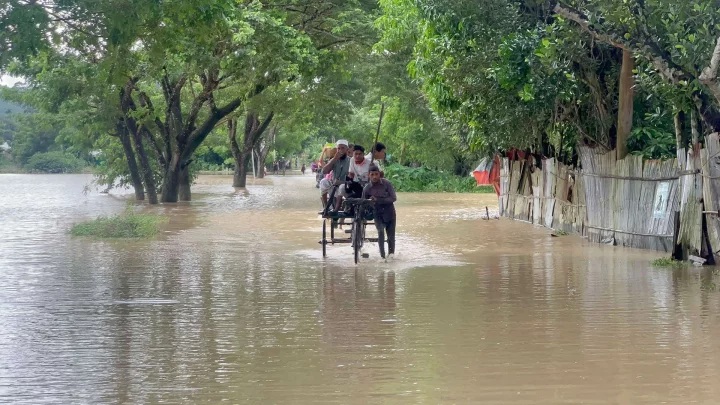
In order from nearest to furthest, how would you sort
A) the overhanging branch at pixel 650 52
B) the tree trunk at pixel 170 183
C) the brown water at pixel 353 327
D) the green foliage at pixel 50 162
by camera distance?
the brown water at pixel 353 327 < the overhanging branch at pixel 650 52 < the tree trunk at pixel 170 183 < the green foliage at pixel 50 162

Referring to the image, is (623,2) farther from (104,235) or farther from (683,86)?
(104,235)


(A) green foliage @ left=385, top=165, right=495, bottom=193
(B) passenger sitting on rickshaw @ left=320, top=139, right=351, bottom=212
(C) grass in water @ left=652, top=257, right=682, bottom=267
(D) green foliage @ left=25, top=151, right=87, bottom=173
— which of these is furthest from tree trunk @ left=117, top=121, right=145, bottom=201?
(D) green foliage @ left=25, top=151, right=87, bottom=173

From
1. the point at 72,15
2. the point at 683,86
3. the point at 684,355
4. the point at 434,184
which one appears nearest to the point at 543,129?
the point at 683,86

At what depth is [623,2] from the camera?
14.2 m

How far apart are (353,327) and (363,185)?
6312 millimetres

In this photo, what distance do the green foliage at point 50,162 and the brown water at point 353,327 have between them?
3746 inches

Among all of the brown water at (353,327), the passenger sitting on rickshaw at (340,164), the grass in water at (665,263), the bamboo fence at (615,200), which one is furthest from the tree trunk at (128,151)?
the grass in water at (665,263)

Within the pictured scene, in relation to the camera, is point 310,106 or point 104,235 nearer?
point 104,235

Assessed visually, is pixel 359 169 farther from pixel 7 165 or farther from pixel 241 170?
pixel 7 165

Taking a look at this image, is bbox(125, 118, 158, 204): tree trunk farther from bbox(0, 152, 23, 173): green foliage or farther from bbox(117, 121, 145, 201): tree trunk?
bbox(0, 152, 23, 173): green foliage

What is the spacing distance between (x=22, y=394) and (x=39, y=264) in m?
9.37

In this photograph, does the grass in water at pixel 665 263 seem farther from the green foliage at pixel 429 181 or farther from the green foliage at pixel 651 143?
the green foliage at pixel 429 181

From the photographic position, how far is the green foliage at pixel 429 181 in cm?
5472

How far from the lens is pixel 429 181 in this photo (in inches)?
2254
